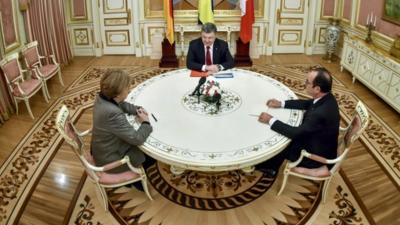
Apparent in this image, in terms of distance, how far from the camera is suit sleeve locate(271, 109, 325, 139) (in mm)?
2518

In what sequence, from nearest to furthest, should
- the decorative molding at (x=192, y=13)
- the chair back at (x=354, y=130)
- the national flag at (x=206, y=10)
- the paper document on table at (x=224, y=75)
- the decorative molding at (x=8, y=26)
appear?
1. the chair back at (x=354, y=130)
2. the paper document on table at (x=224, y=75)
3. the decorative molding at (x=8, y=26)
4. the national flag at (x=206, y=10)
5. the decorative molding at (x=192, y=13)

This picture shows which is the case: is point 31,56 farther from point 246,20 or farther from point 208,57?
point 246,20

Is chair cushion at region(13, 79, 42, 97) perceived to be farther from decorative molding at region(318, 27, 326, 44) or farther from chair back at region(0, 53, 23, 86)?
decorative molding at region(318, 27, 326, 44)

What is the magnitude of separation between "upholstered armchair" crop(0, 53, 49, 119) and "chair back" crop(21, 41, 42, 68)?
0.22 metres

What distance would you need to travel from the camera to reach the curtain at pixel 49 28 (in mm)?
5543

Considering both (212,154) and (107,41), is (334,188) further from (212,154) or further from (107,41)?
(107,41)

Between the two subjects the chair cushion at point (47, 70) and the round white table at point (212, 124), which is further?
the chair cushion at point (47, 70)

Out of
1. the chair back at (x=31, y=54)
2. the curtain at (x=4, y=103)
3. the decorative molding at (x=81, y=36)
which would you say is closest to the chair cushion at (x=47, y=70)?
the chair back at (x=31, y=54)

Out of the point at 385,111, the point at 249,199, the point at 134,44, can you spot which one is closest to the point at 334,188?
the point at 249,199

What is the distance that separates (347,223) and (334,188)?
1.51 feet

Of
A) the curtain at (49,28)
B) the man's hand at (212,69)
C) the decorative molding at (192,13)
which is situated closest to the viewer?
the man's hand at (212,69)

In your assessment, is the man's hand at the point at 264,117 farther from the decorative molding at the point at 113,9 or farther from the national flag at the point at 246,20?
the decorative molding at the point at 113,9

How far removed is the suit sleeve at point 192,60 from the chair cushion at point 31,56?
2590 mm

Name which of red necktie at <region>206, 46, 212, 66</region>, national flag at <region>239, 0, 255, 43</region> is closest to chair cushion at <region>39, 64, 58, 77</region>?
red necktie at <region>206, 46, 212, 66</region>
